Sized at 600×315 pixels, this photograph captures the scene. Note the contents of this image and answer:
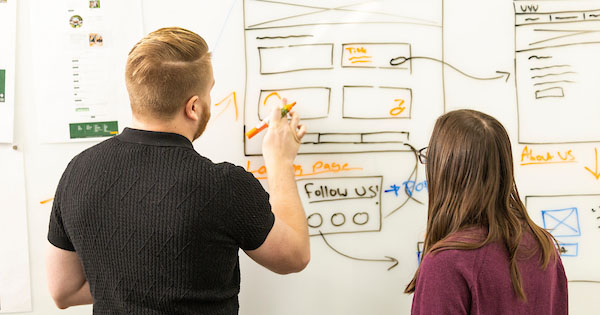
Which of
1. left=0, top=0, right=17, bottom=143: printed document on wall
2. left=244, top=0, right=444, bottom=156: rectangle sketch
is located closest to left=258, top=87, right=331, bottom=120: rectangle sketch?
left=244, top=0, right=444, bottom=156: rectangle sketch

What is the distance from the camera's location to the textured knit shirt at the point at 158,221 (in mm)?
853

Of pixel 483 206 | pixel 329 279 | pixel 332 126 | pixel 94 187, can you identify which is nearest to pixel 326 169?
pixel 332 126

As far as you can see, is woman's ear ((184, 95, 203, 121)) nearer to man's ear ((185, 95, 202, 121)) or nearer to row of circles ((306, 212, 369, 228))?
man's ear ((185, 95, 202, 121))

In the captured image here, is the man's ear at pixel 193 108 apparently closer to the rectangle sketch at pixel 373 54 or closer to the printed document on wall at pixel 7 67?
the rectangle sketch at pixel 373 54

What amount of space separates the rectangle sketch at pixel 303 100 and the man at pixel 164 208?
1.10ft

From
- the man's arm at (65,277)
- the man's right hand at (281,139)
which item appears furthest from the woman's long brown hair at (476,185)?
the man's arm at (65,277)

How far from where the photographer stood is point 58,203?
0.94m

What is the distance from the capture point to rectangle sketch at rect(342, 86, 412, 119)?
4.25 ft

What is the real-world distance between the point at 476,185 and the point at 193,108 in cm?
53

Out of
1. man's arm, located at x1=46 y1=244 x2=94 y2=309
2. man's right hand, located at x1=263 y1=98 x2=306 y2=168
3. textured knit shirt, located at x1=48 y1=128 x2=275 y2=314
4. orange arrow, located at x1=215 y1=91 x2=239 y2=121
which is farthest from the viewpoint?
orange arrow, located at x1=215 y1=91 x2=239 y2=121

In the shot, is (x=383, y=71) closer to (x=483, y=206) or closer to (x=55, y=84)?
(x=483, y=206)

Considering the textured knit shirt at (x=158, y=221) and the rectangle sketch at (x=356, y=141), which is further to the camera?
the rectangle sketch at (x=356, y=141)

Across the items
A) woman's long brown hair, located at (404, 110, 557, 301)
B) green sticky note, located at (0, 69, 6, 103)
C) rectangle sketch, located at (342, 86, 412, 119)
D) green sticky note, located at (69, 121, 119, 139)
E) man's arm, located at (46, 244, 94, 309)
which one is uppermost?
green sticky note, located at (0, 69, 6, 103)

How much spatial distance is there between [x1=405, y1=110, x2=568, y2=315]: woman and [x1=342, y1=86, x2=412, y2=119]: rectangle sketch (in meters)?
0.36
